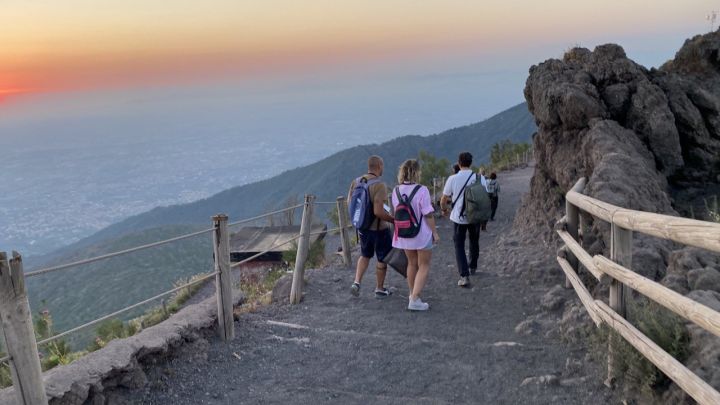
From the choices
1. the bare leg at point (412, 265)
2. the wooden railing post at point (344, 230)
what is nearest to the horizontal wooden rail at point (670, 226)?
the bare leg at point (412, 265)

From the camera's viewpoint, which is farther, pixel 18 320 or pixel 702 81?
pixel 702 81

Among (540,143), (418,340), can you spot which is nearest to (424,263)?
(418,340)

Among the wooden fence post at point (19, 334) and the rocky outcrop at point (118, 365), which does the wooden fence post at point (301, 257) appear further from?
the wooden fence post at point (19, 334)

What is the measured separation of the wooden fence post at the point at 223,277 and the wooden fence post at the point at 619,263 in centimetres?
370

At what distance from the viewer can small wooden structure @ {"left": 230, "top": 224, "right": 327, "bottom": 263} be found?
24875 millimetres

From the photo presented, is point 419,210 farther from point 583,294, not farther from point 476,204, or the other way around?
point 583,294

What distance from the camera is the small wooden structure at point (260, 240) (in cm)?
2488

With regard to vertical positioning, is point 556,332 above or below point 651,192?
below

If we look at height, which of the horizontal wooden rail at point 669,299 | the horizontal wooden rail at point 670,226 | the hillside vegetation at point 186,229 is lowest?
the hillside vegetation at point 186,229

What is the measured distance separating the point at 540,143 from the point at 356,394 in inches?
283

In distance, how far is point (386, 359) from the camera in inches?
225

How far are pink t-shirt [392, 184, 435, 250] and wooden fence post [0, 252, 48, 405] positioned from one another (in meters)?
4.38

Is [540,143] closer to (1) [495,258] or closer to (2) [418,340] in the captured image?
(1) [495,258]

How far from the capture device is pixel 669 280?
15.4 feet
